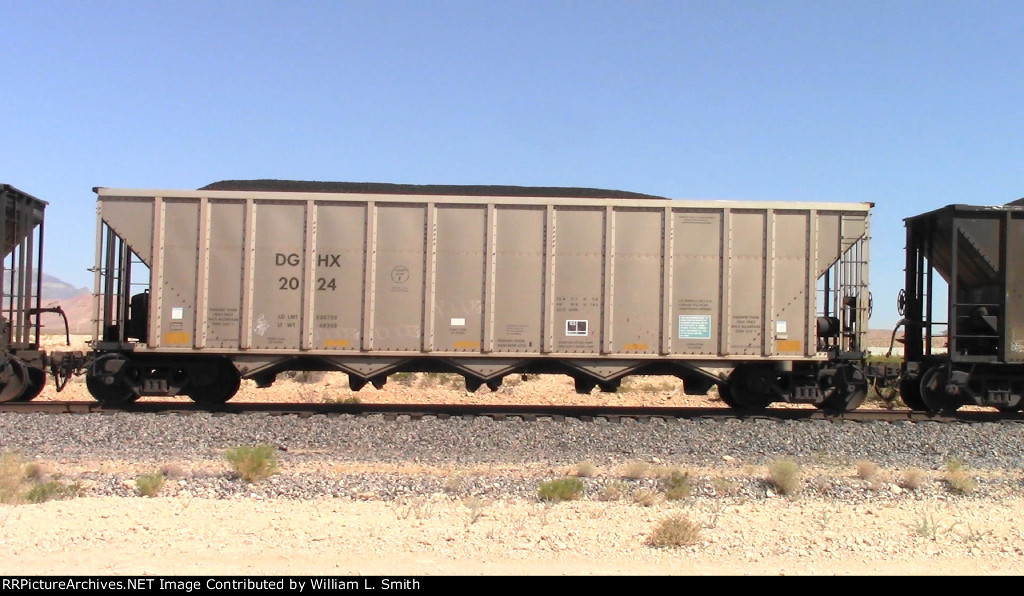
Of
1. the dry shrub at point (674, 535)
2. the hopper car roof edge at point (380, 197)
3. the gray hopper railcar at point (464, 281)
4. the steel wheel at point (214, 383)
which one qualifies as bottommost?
the dry shrub at point (674, 535)

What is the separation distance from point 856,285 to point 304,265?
868cm

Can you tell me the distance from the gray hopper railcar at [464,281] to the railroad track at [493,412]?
49 cm

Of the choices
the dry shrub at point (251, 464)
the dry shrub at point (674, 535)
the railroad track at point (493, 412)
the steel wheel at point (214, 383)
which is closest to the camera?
the dry shrub at point (674, 535)

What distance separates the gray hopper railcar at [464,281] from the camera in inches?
460

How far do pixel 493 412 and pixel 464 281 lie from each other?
2086 mm

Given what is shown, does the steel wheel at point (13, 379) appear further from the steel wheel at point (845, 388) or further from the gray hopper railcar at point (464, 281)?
the steel wheel at point (845, 388)

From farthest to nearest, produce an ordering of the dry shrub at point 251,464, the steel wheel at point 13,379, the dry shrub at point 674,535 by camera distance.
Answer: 1. the steel wheel at point 13,379
2. the dry shrub at point 251,464
3. the dry shrub at point 674,535

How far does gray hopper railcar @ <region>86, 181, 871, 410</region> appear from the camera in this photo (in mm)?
11680

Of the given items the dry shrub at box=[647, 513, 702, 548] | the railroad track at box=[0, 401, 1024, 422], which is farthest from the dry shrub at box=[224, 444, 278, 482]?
the dry shrub at box=[647, 513, 702, 548]

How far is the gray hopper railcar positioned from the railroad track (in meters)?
0.49

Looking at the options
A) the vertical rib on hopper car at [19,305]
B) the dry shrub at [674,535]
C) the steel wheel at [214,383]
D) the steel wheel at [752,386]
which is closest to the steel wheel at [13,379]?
the vertical rib on hopper car at [19,305]

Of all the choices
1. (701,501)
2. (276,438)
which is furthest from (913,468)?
(276,438)

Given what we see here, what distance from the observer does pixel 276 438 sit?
988 cm

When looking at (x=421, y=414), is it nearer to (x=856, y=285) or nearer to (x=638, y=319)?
(x=638, y=319)
